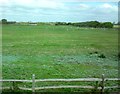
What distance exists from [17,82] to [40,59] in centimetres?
554

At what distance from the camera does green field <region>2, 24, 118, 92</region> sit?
10086 millimetres

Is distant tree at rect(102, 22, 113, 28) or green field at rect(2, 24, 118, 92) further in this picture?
distant tree at rect(102, 22, 113, 28)

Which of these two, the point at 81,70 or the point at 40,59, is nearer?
the point at 81,70

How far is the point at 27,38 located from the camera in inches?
805

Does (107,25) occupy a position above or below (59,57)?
above

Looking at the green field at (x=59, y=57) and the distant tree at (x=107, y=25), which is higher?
the distant tree at (x=107, y=25)

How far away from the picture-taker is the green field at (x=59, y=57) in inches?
397

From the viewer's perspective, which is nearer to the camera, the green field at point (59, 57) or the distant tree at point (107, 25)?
the green field at point (59, 57)

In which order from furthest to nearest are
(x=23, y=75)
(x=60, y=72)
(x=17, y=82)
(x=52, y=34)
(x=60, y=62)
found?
(x=52, y=34) < (x=60, y=62) < (x=60, y=72) < (x=23, y=75) < (x=17, y=82)

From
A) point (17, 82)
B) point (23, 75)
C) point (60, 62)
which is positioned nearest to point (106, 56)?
point (60, 62)

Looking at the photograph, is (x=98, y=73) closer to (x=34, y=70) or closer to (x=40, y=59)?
(x=34, y=70)

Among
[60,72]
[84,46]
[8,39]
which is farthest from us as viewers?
[8,39]

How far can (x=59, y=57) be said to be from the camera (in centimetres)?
1395

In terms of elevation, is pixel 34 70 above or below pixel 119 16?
below
